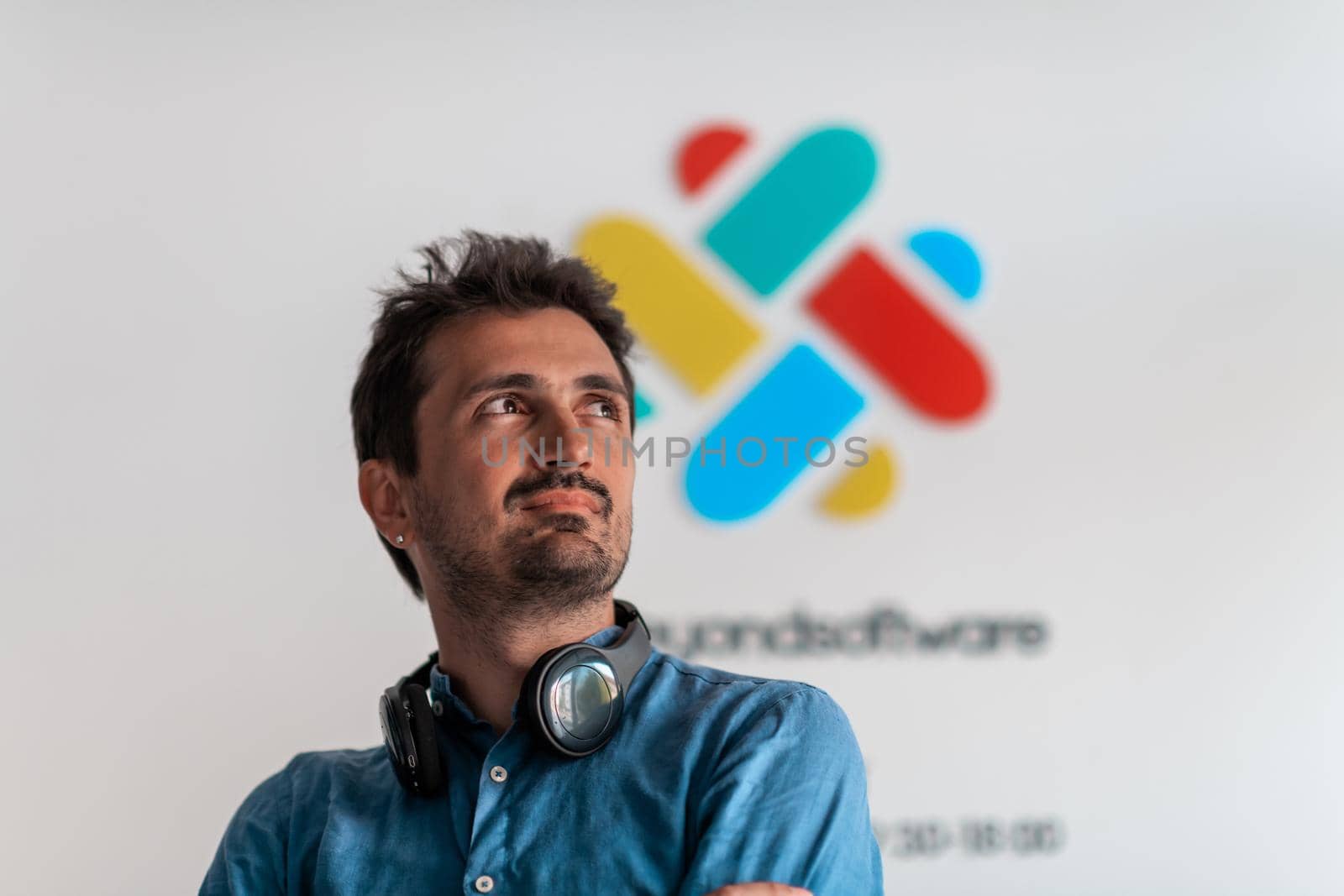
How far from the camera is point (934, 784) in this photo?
2021mm

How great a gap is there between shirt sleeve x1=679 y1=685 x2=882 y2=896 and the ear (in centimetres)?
56

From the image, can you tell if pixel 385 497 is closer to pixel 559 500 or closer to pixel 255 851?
pixel 559 500

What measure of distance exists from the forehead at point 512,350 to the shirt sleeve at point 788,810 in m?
0.47

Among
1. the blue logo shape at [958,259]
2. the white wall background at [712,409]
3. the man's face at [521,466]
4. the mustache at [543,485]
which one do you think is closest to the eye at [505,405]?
the man's face at [521,466]

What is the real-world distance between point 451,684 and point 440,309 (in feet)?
1.52

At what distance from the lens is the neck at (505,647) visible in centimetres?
138

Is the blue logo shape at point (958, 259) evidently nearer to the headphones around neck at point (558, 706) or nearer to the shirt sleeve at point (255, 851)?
the headphones around neck at point (558, 706)

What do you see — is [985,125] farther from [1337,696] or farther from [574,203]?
[1337,696]

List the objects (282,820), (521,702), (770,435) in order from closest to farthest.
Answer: (521,702), (282,820), (770,435)

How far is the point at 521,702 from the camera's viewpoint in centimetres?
128

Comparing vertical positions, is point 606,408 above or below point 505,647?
above

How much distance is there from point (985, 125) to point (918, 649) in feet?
2.97

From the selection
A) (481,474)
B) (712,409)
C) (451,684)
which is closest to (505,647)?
(451,684)

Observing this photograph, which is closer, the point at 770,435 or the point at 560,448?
the point at 560,448
